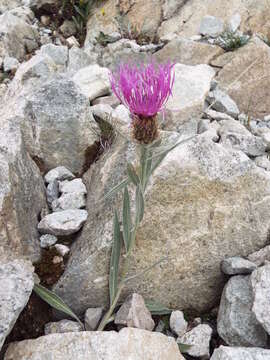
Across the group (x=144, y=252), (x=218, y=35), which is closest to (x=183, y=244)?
(x=144, y=252)

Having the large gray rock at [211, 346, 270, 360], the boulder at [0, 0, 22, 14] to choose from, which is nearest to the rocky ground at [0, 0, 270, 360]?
the large gray rock at [211, 346, 270, 360]

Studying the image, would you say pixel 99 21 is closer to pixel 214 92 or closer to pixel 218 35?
pixel 218 35

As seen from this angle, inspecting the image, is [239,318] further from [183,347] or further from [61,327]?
[61,327]

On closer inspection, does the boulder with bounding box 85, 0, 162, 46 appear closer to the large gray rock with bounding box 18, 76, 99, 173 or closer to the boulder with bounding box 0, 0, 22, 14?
the boulder with bounding box 0, 0, 22, 14

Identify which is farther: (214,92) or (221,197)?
(214,92)

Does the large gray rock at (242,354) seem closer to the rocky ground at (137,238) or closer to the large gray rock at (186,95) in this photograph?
the rocky ground at (137,238)

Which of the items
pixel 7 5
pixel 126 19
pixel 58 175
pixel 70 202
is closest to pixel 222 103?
pixel 58 175
